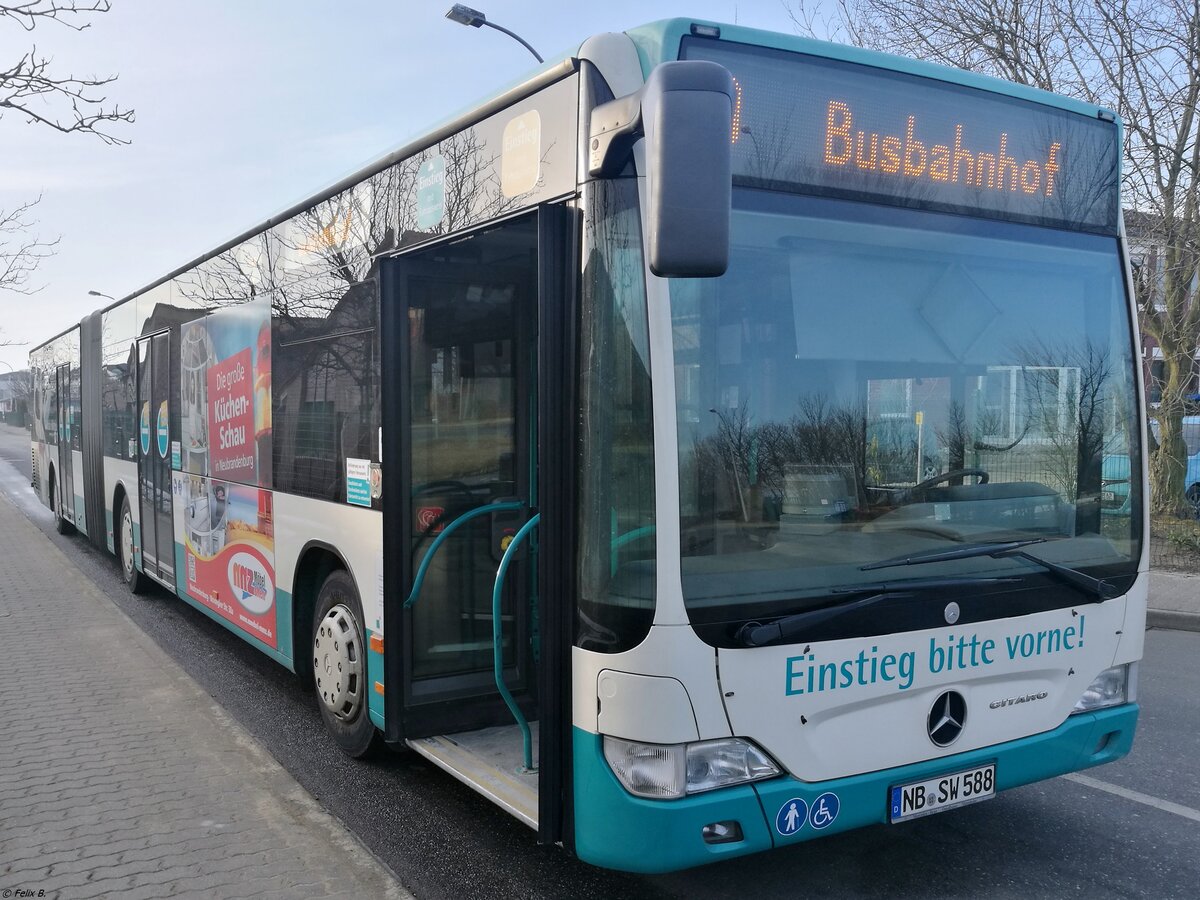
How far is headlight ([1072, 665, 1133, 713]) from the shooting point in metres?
3.83

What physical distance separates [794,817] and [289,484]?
143 inches

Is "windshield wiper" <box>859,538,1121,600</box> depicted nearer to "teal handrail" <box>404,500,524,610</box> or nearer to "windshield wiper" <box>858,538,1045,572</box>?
"windshield wiper" <box>858,538,1045,572</box>

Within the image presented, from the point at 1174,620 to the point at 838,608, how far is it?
7614 mm

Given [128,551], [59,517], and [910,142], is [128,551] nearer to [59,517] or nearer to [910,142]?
[59,517]

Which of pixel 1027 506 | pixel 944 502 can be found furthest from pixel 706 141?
pixel 1027 506

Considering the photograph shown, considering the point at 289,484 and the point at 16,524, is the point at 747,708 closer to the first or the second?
the point at 289,484

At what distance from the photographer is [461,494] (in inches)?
197

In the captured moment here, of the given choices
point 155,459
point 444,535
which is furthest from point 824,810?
point 155,459

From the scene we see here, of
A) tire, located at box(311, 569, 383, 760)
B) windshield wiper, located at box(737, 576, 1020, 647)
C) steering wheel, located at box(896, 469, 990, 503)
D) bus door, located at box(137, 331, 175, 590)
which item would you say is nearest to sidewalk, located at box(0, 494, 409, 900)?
tire, located at box(311, 569, 383, 760)

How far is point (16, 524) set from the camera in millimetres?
18000

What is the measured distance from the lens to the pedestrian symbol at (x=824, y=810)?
321 centimetres

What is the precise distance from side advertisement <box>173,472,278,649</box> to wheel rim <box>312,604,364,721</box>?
33.5 inches

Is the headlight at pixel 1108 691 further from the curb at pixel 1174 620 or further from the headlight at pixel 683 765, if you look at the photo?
the curb at pixel 1174 620

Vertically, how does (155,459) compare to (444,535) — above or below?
above
